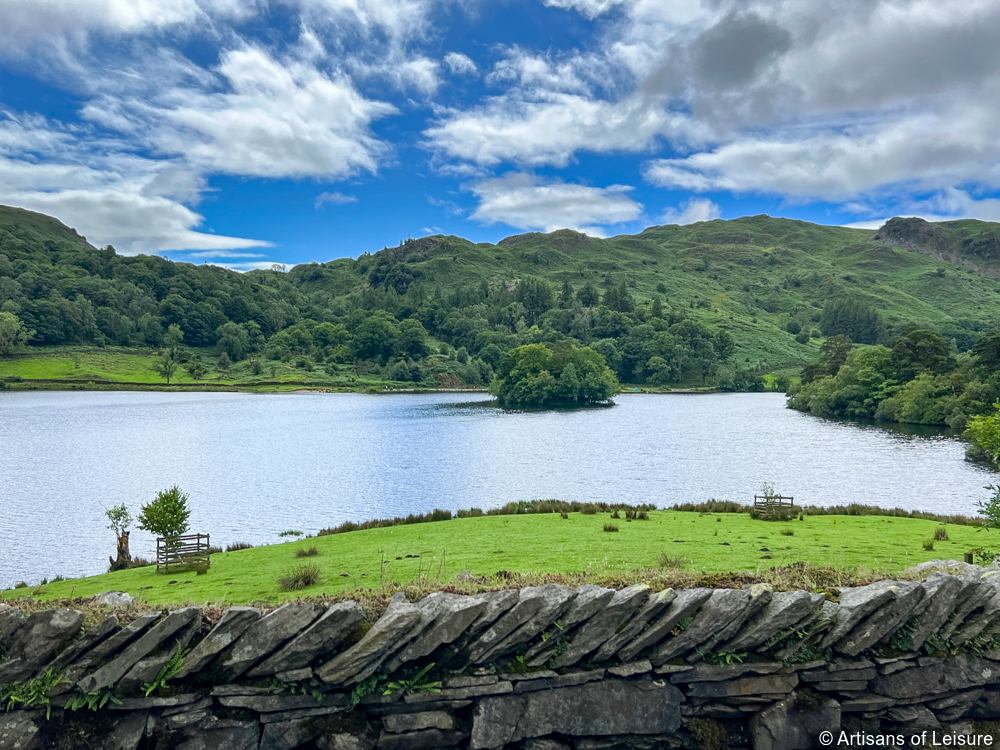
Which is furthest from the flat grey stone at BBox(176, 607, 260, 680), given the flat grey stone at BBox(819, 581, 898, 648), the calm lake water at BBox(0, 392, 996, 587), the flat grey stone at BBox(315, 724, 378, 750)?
the calm lake water at BBox(0, 392, 996, 587)

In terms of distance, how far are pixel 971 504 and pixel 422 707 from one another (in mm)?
46832

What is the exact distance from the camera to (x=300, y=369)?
19725cm

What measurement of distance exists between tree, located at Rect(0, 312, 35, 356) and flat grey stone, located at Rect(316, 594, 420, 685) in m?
200

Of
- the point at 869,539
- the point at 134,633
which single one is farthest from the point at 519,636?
the point at 869,539

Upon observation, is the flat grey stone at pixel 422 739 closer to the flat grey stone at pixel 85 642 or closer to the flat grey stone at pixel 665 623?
the flat grey stone at pixel 665 623

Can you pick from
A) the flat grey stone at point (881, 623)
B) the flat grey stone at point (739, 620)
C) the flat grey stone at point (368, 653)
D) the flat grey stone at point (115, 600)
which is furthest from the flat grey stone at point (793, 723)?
the flat grey stone at point (115, 600)

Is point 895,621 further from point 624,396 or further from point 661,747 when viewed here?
point 624,396

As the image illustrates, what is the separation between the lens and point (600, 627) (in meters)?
8.99

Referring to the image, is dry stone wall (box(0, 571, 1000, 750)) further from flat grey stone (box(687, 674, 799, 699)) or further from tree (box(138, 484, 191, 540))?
tree (box(138, 484, 191, 540))

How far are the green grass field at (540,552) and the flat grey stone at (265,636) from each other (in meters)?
2.49

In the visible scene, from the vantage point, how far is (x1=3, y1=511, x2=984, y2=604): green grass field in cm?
1470

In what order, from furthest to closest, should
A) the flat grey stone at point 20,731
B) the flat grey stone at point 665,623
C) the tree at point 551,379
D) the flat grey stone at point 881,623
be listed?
the tree at point 551,379
the flat grey stone at point 881,623
the flat grey stone at point 665,623
the flat grey stone at point 20,731

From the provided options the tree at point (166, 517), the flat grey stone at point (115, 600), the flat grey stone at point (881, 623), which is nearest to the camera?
the flat grey stone at point (881, 623)

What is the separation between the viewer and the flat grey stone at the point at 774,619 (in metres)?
9.09
